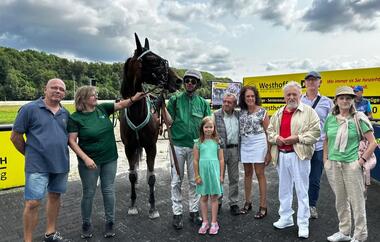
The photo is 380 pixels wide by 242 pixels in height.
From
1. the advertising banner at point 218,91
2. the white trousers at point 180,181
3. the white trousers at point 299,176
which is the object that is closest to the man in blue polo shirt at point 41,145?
the white trousers at point 180,181

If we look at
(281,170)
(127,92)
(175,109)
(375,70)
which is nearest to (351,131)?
(281,170)

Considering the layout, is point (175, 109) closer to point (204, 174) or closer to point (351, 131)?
point (204, 174)

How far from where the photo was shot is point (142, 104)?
4.10m

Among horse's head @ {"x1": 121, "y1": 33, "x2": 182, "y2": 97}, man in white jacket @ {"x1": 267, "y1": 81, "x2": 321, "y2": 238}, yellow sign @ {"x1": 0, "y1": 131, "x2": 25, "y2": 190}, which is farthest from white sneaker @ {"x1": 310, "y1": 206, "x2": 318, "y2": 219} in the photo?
yellow sign @ {"x1": 0, "y1": 131, "x2": 25, "y2": 190}

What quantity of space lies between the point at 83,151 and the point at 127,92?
3.57ft

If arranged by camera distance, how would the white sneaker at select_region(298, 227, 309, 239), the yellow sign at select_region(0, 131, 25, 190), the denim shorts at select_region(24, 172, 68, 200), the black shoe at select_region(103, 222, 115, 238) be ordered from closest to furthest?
the denim shorts at select_region(24, 172, 68, 200)
the white sneaker at select_region(298, 227, 309, 239)
the black shoe at select_region(103, 222, 115, 238)
the yellow sign at select_region(0, 131, 25, 190)

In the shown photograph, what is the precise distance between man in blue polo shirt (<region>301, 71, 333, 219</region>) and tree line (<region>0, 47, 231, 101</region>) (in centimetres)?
4733

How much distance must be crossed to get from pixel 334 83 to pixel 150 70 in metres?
8.71

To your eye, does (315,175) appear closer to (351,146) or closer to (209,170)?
(351,146)

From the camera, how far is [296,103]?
354cm

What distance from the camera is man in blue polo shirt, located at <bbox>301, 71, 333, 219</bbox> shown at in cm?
392

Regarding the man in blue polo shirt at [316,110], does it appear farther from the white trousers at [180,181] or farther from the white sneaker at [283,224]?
the white trousers at [180,181]

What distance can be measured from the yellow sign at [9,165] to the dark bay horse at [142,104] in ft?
9.01

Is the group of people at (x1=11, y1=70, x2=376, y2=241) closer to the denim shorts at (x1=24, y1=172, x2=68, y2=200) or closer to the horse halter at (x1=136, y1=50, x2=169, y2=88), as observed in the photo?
the denim shorts at (x1=24, y1=172, x2=68, y2=200)
